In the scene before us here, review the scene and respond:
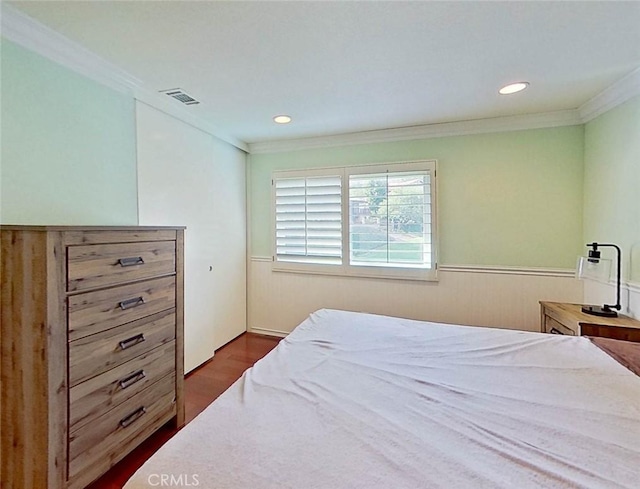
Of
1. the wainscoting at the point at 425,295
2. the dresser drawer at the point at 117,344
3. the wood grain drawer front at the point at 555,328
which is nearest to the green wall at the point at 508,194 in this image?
the wainscoting at the point at 425,295

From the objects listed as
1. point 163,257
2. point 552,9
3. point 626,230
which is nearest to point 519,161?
point 626,230

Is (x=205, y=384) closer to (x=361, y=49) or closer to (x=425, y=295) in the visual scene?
(x=425, y=295)

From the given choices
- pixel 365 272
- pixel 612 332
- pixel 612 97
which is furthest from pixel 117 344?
pixel 612 97

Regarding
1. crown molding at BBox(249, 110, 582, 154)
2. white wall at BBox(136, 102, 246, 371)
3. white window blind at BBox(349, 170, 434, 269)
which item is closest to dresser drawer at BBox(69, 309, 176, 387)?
white wall at BBox(136, 102, 246, 371)

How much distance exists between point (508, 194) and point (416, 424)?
2729 mm

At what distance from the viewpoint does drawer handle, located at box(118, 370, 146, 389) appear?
5.73 ft

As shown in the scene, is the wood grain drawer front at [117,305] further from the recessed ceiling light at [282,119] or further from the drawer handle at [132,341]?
the recessed ceiling light at [282,119]

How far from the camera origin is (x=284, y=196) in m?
3.79

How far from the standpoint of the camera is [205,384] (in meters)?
2.79

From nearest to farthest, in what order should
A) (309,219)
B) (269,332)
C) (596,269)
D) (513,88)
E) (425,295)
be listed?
(513,88), (596,269), (425,295), (309,219), (269,332)

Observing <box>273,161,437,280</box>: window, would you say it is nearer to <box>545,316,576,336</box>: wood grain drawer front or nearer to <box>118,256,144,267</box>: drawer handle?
<box>545,316,576,336</box>: wood grain drawer front

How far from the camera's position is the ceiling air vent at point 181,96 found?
95.9 inches

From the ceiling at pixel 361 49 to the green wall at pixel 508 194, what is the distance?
41 cm

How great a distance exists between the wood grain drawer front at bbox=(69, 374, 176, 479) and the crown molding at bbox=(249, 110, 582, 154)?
2738mm
